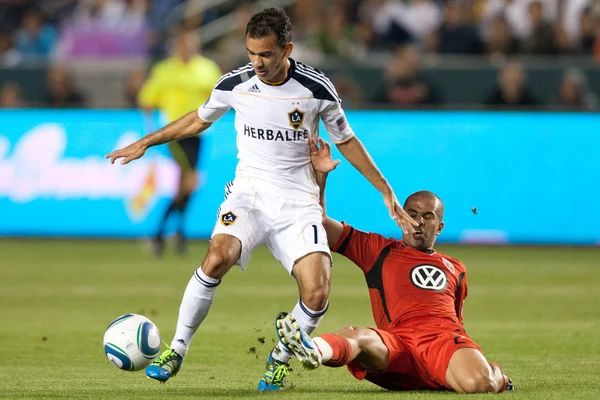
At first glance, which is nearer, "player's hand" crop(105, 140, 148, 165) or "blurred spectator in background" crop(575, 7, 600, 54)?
"player's hand" crop(105, 140, 148, 165)

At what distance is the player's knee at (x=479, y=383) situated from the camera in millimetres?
6164

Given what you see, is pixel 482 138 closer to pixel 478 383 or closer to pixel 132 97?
pixel 132 97

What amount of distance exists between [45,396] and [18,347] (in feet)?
7.18

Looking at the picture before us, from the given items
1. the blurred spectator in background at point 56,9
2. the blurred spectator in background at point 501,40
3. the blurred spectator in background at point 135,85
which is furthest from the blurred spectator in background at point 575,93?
the blurred spectator in background at point 56,9

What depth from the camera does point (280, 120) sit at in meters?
6.77

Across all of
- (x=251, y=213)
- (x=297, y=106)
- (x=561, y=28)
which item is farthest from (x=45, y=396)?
(x=561, y=28)

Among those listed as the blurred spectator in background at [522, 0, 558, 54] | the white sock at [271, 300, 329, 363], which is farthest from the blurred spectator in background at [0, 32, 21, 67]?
the white sock at [271, 300, 329, 363]

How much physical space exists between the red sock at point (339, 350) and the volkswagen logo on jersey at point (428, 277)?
0.76 meters

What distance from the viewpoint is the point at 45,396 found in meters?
6.13

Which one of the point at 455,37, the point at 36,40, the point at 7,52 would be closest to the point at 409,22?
the point at 455,37

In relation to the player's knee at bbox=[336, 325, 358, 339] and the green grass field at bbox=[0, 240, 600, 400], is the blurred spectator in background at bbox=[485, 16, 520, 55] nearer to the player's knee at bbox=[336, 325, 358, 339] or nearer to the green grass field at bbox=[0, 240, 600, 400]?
the green grass field at bbox=[0, 240, 600, 400]

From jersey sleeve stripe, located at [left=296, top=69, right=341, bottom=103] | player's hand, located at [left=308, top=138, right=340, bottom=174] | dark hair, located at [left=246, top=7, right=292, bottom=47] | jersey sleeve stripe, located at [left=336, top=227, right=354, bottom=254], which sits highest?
dark hair, located at [left=246, top=7, right=292, bottom=47]

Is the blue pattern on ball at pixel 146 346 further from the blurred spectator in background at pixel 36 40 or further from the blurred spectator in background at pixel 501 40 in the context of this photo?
the blurred spectator in background at pixel 36 40

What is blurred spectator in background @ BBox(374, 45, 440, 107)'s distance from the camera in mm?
16906
